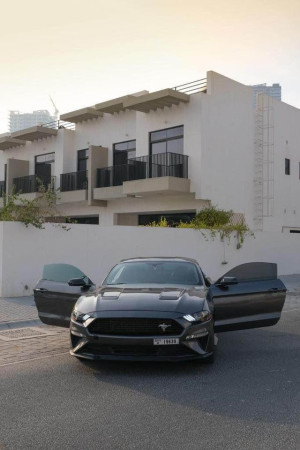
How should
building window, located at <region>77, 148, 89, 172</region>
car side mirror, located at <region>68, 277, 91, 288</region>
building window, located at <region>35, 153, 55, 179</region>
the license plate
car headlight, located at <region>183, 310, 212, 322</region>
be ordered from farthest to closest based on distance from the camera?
building window, located at <region>35, 153, 55, 179</region>, building window, located at <region>77, 148, 89, 172</region>, car side mirror, located at <region>68, 277, 91, 288</region>, car headlight, located at <region>183, 310, 212, 322</region>, the license plate

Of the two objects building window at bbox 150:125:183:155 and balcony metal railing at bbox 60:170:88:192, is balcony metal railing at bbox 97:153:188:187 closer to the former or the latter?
building window at bbox 150:125:183:155

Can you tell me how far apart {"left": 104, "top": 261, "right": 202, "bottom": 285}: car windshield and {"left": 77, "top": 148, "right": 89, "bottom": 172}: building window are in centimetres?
2085

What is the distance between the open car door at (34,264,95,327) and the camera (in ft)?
24.0

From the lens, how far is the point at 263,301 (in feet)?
24.9

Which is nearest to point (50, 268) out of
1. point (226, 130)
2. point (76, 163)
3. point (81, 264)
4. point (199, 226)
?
point (81, 264)

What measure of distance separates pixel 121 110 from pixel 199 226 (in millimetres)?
9667

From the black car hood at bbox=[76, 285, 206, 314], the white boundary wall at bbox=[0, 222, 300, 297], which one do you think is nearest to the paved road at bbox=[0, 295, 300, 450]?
the black car hood at bbox=[76, 285, 206, 314]

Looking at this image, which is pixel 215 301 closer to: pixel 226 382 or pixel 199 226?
pixel 226 382

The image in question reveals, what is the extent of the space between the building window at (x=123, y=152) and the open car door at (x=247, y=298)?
18.2 meters

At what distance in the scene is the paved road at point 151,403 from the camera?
4.00 metres

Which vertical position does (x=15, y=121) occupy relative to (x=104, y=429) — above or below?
above

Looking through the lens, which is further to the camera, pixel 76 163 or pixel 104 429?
pixel 76 163

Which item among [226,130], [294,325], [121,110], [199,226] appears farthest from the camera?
[121,110]

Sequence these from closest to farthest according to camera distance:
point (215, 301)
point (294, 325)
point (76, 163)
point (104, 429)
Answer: point (104, 429) < point (215, 301) < point (294, 325) < point (76, 163)
